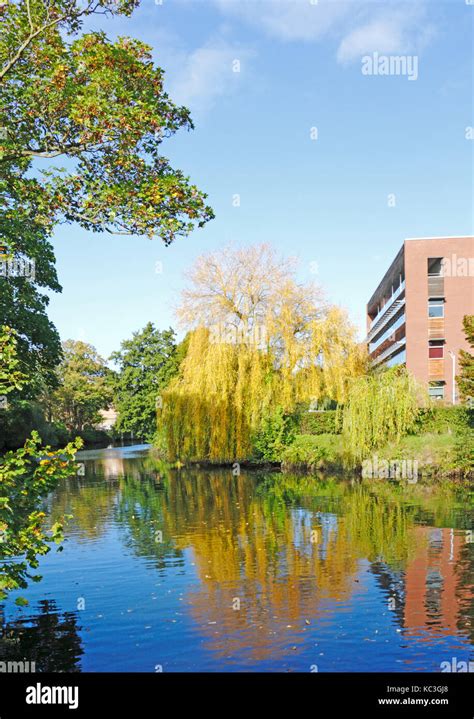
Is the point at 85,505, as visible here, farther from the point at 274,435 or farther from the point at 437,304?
the point at 437,304

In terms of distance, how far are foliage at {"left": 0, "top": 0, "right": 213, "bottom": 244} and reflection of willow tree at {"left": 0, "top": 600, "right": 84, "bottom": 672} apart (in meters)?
5.71

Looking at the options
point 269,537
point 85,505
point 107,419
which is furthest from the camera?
point 107,419

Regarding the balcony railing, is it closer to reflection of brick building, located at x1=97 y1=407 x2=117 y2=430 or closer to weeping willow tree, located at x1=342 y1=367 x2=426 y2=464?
weeping willow tree, located at x1=342 y1=367 x2=426 y2=464

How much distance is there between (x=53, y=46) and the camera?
945 centimetres

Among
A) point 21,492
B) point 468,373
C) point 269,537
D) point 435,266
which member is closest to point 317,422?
point 468,373

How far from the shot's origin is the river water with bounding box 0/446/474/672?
9.01m

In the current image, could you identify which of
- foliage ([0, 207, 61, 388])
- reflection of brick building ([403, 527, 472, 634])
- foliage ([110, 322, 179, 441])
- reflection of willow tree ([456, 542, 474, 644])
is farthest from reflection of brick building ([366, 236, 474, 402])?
reflection of willow tree ([456, 542, 474, 644])

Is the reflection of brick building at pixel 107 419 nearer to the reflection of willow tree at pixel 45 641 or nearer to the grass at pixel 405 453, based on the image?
the grass at pixel 405 453

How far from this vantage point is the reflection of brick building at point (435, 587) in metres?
10.1

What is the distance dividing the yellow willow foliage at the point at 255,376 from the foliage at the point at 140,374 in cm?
2784

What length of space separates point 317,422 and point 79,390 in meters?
49.1

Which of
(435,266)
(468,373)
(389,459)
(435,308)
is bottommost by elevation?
(389,459)

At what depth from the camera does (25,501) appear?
8.65 metres
